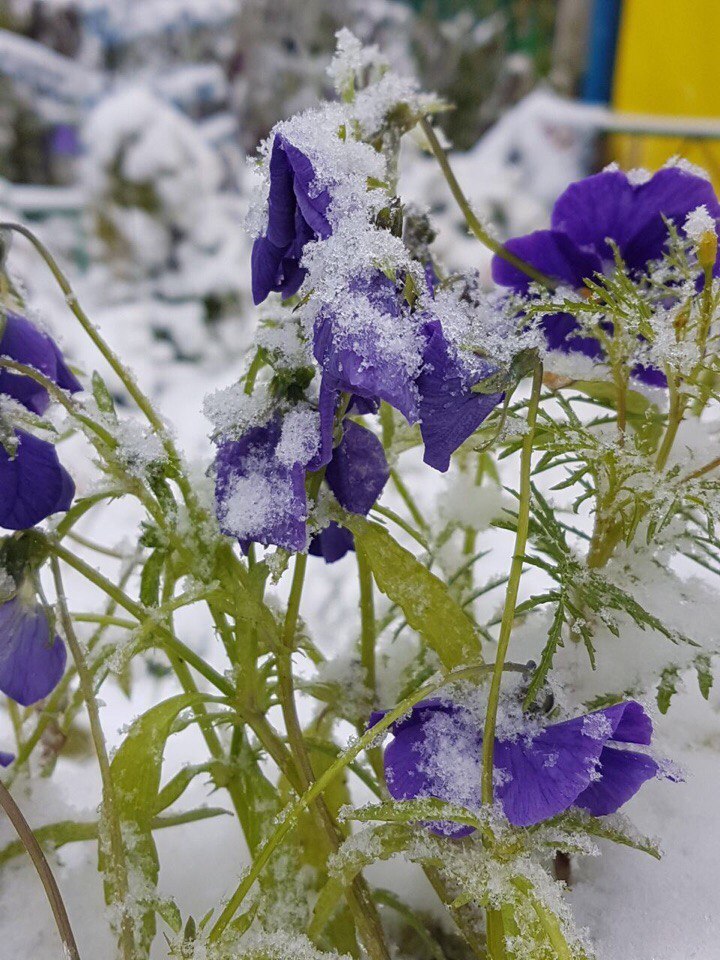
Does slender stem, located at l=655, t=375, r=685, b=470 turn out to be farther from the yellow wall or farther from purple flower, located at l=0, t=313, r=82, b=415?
the yellow wall

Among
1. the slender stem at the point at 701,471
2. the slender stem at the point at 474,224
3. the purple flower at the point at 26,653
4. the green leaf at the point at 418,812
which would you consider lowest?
the green leaf at the point at 418,812

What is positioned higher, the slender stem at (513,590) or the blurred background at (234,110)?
the blurred background at (234,110)

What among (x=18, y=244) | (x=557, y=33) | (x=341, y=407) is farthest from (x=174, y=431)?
(x=557, y=33)

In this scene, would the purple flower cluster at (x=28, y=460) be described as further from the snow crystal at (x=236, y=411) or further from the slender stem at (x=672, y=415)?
the slender stem at (x=672, y=415)

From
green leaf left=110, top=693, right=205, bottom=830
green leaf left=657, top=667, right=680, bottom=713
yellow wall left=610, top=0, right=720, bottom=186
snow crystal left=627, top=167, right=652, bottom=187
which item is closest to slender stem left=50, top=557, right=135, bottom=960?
green leaf left=110, top=693, right=205, bottom=830

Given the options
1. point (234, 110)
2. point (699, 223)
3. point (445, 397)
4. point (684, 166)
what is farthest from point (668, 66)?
point (445, 397)

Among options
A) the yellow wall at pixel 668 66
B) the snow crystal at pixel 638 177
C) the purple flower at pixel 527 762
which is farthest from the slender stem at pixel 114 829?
the yellow wall at pixel 668 66

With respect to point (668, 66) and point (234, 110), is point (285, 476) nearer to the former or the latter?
point (668, 66)
